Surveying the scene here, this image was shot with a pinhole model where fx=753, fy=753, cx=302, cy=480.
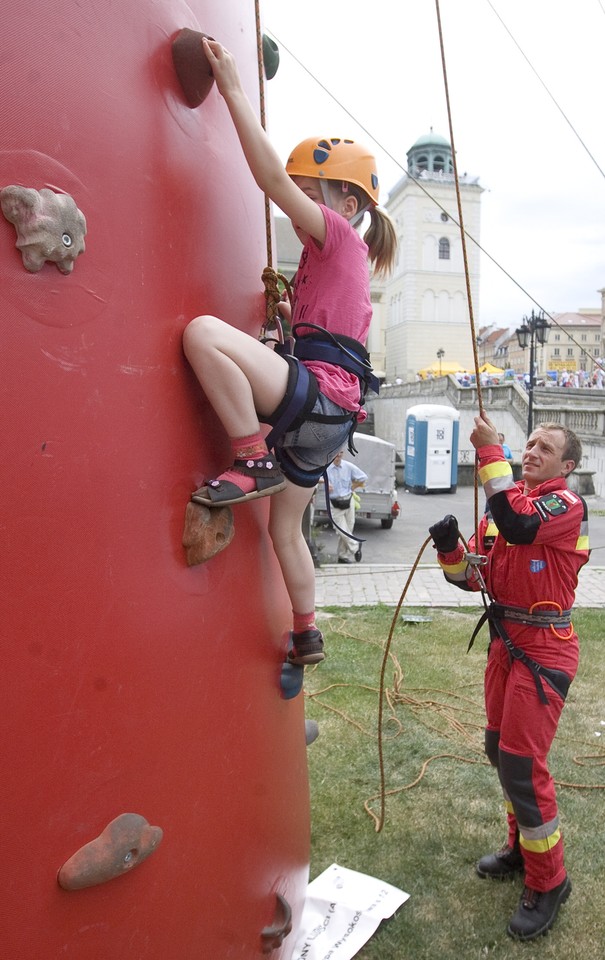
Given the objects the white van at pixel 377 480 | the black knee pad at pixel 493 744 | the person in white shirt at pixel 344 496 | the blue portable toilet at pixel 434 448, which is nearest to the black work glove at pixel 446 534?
the black knee pad at pixel 493 744

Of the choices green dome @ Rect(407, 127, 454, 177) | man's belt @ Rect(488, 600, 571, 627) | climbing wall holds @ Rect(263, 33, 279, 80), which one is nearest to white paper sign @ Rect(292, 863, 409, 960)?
man's belt @ Rect(488, 600, 571, 627)

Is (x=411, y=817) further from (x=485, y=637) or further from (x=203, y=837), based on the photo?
(x=485, y=637)

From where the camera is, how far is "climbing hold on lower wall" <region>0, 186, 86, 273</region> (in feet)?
4.04

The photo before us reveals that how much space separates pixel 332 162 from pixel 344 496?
8.43m

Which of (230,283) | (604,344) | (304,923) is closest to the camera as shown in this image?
(230,283)

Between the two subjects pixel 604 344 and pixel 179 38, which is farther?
pixel 604 344

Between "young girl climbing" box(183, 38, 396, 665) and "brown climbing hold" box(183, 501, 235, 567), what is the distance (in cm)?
3

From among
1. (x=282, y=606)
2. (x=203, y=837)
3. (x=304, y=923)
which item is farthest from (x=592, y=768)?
(x=203, y=837)

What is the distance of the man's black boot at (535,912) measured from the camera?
9.64 feet

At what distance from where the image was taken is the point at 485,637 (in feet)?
22.6

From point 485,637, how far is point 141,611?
5872 mm

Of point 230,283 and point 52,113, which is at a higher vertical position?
point 52,113

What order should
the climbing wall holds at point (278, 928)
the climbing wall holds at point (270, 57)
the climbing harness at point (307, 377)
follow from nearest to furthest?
1. the climbing harness at point (307, 377)
2. the climbing wall holds at point (278, 928)
3. the climbing wall holds at point (270, 57)

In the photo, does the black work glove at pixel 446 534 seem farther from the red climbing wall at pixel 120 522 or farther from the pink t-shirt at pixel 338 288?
the red climbing wall at pixel 120 522
